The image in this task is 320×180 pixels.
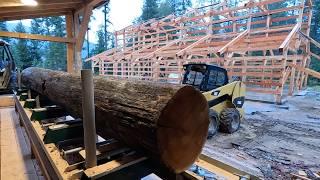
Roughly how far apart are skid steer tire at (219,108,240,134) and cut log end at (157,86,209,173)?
354cm

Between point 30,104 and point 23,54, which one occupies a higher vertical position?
point 23,54

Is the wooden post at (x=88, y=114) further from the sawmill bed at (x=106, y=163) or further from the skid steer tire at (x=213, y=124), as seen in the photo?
the skid steer tire at (x=213, y=124)

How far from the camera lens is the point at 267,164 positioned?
130 inches

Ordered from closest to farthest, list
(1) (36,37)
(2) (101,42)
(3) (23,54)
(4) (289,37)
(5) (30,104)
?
(5) (30,104)
(1) (36,37)
(4) (289,37)
(3) (23,54)
(2) (101,42)

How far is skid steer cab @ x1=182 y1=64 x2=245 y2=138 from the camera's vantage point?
4.67 meters

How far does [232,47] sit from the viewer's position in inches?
341

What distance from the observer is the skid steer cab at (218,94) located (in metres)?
4.67

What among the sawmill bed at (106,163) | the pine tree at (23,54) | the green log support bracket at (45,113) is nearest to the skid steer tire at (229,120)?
the sawmill bed at (106,163)

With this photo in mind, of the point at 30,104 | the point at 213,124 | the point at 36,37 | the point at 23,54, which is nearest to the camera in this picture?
the point at 30,104

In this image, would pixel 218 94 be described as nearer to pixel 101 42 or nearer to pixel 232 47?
pixel 232 47

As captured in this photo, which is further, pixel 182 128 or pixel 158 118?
pixel 182 128

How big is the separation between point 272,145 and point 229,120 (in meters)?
Result: 0.97

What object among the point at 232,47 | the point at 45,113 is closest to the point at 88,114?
the point at 45,113

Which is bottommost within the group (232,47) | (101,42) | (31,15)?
(232,47)
